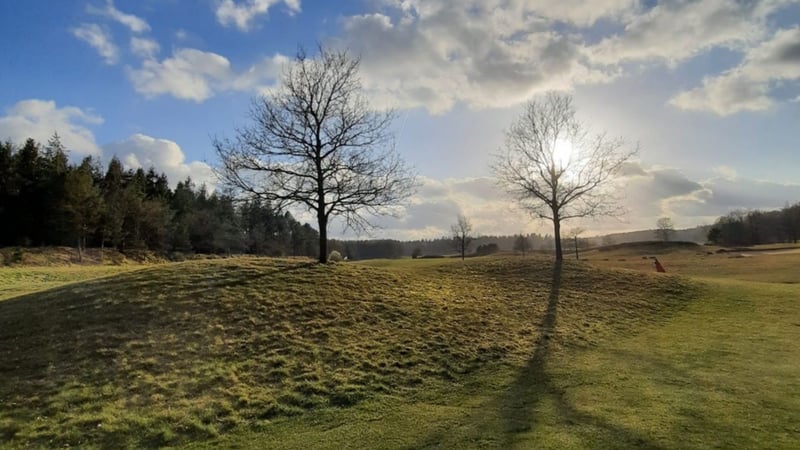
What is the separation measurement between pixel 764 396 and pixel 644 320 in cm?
895

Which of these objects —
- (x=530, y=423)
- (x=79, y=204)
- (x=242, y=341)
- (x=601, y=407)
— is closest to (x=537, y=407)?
(x=530, y=423)

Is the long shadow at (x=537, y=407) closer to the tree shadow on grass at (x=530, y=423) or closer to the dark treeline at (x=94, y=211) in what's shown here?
the tree shadow on grass at (x=530, y=423)

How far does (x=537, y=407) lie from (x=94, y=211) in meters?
50.9

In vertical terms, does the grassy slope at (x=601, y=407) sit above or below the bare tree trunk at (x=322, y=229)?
below

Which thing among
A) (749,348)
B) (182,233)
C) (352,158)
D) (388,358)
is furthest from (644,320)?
(182,233)

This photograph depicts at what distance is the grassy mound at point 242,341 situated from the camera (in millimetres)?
7922

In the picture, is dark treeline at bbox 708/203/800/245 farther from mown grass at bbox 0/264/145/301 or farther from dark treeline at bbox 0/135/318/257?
mown grass at bbox 0/264/145/301

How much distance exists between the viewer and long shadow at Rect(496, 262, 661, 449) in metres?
6.33

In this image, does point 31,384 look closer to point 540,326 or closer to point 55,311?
point 55,311

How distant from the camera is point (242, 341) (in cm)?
1109

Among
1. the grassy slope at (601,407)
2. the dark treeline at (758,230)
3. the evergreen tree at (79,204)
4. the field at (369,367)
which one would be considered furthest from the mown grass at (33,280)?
the dark treeline at (758,230)

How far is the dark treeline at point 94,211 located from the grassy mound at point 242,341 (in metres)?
17.9

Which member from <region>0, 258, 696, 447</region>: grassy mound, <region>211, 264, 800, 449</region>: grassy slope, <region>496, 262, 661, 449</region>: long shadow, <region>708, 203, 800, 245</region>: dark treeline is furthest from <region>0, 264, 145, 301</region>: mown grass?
<region>708, 203, 800, 245</region>: dark treeline

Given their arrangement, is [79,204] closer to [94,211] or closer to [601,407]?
[94,211]
